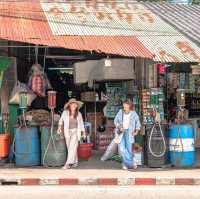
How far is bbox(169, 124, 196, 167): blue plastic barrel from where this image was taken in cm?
1235

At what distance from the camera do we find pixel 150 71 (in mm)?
14555

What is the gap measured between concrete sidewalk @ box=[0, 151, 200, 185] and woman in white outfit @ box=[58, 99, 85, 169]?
0.35 meters

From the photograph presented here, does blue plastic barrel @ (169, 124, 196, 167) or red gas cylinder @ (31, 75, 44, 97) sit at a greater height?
red gas cylinder @ (31, 75, 44, 97)

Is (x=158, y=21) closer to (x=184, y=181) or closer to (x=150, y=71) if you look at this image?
(x=150, y=71)

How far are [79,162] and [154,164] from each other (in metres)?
1.96

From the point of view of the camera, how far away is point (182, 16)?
648 inches

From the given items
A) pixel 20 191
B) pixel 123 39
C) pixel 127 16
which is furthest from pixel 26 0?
pixel 20 191

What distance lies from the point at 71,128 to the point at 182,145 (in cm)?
255

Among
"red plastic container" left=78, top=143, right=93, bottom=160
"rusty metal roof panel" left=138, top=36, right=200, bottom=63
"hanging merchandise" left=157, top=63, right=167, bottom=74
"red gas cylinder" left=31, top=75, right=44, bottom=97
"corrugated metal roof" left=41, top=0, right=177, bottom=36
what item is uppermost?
"corrugated metal roof" left=41, top=0, right=177, bottom=36

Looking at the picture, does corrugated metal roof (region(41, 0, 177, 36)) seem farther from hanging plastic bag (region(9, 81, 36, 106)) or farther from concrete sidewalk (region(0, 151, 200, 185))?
concrete sidewalk (region(0, 151, 200, 185))

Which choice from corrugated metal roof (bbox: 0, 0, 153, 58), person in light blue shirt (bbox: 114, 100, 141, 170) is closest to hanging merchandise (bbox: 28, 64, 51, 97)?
corrugated metal roof (bbox: 0, 0, 153, 58)

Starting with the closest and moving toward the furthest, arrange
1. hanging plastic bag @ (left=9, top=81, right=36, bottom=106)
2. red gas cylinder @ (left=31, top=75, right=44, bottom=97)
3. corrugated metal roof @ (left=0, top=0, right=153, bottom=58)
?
→ corrugated metal roof @ (left=0, top=0, right=153, bottom=58) → hanging plastic bag @ (left=9, top=81, right=36, bottom=106) → red gas cylinder @ (left=31, top=75, right=44, bottom=97)

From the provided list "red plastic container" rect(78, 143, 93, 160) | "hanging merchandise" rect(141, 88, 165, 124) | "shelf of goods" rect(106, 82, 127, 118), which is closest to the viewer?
"red plastic container" rect(78, 143, 93, 160)

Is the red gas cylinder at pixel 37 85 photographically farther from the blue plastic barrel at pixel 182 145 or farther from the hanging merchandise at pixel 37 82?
the blue plastic barrel at pixel 182 145
